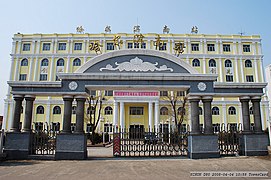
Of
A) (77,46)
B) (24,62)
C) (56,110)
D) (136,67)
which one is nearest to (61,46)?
(77,46)

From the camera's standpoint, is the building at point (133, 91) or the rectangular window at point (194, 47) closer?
the building at point (133, 91)

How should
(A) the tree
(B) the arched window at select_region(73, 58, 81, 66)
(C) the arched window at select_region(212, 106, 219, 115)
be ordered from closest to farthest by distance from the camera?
(A) the tree, (C) the arched window at select_region(212, 106, 219, 115), (B) the arched window at select_region(73, 58, 81, 66)

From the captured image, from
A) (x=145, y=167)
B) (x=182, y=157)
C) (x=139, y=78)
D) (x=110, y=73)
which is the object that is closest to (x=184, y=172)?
(x=145, y=167)

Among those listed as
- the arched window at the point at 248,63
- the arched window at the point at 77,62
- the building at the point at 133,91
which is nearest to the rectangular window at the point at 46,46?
the building at the point at 133,91

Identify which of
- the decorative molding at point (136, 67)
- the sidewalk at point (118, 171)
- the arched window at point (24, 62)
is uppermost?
the arched window at point (24, 62)

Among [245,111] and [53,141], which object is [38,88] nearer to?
[53,141]

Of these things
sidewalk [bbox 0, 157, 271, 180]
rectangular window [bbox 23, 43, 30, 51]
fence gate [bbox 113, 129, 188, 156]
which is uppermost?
rectangular window [bbox 23, 43, 30, 51]

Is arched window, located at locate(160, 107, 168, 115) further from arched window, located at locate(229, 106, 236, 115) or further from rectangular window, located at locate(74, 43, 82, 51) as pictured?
rectangular window, located at locate(74, 43, 82, 51)

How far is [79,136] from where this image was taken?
33.6ft

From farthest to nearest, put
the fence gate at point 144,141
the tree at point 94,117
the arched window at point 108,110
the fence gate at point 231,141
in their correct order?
1. the arched window at point 108,110
2. the tree at point 94,117
3. the fence gate at point 231,141
4. the fence gate at point 144,141

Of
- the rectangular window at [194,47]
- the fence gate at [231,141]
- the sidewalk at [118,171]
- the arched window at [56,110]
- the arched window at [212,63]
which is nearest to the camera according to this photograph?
the sidewalk at [118,171]

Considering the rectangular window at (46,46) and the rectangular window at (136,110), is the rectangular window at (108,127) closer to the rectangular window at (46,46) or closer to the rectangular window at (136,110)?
the rectangular window at (136,110)

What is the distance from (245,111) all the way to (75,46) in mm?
25316

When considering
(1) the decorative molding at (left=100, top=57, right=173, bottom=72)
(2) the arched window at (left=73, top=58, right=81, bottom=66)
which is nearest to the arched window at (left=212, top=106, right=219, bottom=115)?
(2) the arched window at (left=73, top=58, right=81, bottom=66)
